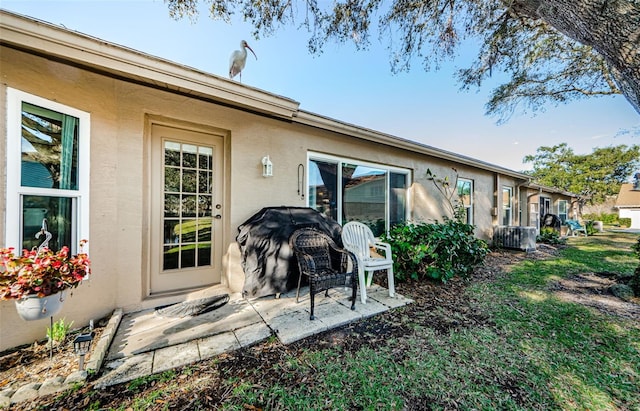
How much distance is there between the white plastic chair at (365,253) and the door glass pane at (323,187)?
2.25 feet

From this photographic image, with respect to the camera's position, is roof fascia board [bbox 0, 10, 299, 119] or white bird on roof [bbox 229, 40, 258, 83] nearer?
roof fascia board [bbox 0, 10, 299, 119]

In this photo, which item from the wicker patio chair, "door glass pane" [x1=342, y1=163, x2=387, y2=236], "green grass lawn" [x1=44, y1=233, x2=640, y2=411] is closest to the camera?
"green grass lawn" [x1=44, y1=233, x2=640, y2=411]

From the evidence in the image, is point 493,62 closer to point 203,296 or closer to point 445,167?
point 445,167

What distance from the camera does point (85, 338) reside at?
1.78 metres

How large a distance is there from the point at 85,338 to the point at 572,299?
5.93 metres

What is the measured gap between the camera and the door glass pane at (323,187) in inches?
173

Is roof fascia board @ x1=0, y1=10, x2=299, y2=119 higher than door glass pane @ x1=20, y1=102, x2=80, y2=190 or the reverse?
higher

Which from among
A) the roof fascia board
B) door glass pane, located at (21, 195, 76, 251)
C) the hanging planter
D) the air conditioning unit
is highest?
the roof fascia board

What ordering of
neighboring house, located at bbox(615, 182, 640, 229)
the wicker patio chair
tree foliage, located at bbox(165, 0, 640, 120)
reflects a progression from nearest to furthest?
tree foliage, located at bbox(165, 0, 640, 120), the wicker patio chair, neighboring house, located at bbox(615, 182, 640, 229)

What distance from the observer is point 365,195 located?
5.16 m

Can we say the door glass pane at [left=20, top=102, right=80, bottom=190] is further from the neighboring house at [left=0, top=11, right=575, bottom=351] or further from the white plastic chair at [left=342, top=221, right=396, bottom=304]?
the white plastic chair at [left=342, top=221, right=396, bottom=304]

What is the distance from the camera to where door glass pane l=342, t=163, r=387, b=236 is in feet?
15.9

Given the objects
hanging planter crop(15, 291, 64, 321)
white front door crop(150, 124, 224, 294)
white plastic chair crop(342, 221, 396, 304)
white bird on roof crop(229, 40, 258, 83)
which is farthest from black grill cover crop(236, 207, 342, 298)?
white bird on roof crop(229, 40, 258, 83)

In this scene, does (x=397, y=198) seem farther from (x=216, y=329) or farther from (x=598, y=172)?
(x=598, y=172)
